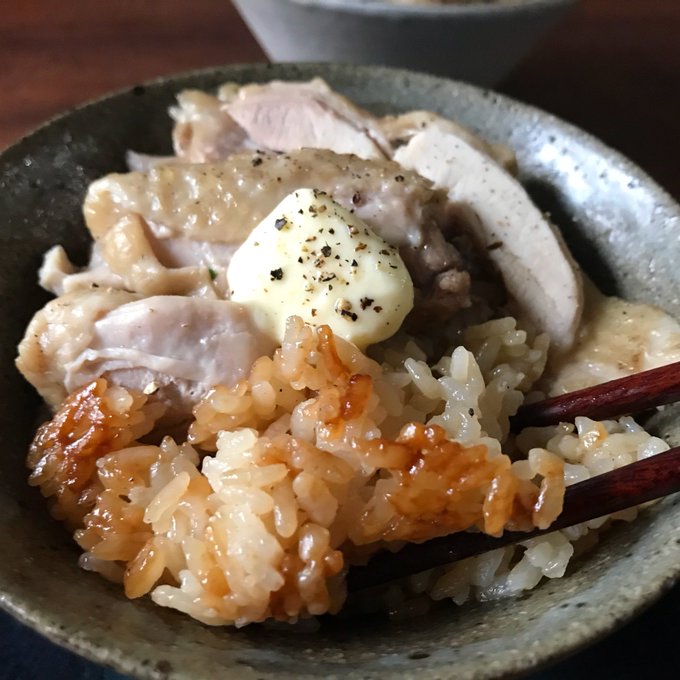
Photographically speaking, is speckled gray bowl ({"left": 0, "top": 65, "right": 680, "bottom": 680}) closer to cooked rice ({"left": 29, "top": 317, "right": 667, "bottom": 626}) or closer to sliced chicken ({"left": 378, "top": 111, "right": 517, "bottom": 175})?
cooked rice ({"left": 29, "top": 317, "right": 667, "bottom": 626})

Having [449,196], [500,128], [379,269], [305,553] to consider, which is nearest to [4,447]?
[305,553]

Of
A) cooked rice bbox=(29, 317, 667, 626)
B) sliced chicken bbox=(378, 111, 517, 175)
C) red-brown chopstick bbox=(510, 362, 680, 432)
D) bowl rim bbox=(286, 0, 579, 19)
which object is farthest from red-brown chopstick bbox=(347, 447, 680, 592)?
bowl rim bbox=(286, 0, 579, 19)

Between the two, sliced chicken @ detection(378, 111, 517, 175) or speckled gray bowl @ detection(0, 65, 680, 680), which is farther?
sliced chicken @ detection(378, 111, 517, 175)

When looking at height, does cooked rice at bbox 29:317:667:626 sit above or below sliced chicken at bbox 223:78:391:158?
below

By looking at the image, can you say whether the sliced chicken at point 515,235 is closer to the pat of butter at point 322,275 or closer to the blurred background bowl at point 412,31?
the pat of butter at point 322,275

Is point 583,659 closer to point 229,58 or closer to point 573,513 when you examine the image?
point 573,513

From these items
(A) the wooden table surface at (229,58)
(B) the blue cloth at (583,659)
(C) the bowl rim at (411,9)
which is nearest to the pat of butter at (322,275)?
(B) the blue cloth at (583,659)

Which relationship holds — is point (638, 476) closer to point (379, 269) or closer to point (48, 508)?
point (379, 269)

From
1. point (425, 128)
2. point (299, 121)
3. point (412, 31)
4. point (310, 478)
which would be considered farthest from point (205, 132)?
point (310, 478)
